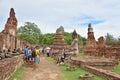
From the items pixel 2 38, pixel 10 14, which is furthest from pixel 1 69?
pixel 10 14

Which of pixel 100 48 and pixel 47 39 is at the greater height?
pixel 47 39

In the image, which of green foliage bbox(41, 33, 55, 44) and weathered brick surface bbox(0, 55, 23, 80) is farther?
green foliage bbox(41, 33, 55, 44)

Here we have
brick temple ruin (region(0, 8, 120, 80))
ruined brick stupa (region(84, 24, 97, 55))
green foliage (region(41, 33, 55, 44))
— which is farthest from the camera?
green foliage (region(41, 33, 55, 44))

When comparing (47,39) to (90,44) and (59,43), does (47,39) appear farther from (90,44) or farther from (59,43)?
(90,44)

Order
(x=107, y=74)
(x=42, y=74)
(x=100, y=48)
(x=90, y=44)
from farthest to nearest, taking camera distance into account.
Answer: (x=90, y=44) < (x=100, y=48) < (x=42, y=74) < (x=107, y=74)

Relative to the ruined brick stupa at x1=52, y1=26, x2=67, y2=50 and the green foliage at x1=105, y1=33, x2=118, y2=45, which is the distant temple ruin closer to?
the ruined brick stupa at x1=52, y1=26, x2=67, y2=50

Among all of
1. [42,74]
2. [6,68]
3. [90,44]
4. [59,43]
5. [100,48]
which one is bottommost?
[42,74]

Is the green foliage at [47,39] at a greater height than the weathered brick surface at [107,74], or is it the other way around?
the green foliage at [47,39]

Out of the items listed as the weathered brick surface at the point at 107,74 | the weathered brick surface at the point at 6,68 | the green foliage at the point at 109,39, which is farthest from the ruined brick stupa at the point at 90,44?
the green foliage at the point at 109,39

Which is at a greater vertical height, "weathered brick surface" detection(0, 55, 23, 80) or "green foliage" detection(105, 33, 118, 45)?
"green foliage" detection(105, 33, 118, 45)

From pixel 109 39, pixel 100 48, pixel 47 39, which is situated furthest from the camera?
pixel 109 39

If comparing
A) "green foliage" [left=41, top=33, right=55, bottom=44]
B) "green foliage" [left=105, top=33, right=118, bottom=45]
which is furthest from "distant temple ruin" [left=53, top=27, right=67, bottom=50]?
"green foliage" [left=105, top=33, right=118, bottom=45]

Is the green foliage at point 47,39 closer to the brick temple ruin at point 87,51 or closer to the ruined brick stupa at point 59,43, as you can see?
the brick temple ruin at point 87,51

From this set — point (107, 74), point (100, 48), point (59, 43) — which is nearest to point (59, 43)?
point (59, 43)
